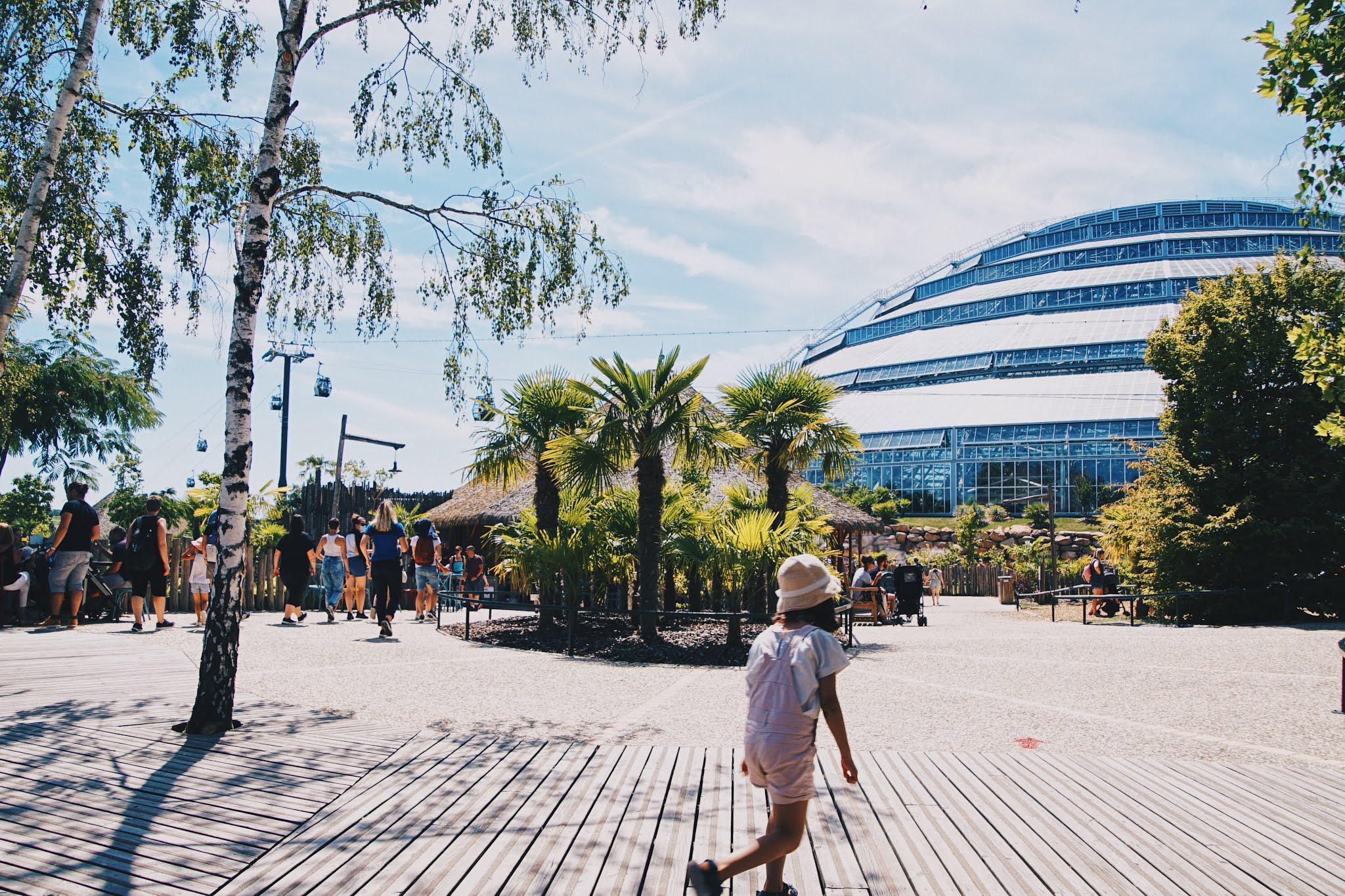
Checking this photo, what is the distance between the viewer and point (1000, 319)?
77.6 meters

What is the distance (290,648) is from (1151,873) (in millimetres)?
10182

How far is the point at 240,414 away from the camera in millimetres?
6492

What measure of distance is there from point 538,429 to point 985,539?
34199 millimetres

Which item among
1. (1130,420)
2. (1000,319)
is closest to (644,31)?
(1130,420)

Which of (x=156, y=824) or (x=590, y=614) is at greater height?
(x=156, y=824)

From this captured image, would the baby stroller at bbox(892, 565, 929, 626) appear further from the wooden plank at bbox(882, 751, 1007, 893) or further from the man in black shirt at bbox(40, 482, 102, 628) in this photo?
the man in black shirt at bbox(40, 482, 102, 628)

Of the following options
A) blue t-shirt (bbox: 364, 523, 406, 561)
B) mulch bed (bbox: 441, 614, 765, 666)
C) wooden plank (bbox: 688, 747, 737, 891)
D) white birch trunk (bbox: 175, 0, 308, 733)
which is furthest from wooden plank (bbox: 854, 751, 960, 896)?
blue t-shirt (bbox: 364, 523, 406, 561)

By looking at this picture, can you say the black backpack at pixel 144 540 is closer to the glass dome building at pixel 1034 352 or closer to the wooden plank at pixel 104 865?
the wooden plank at pixel 104 865

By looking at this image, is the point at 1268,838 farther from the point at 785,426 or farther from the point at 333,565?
the point at 333,565

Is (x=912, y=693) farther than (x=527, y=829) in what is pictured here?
Yes

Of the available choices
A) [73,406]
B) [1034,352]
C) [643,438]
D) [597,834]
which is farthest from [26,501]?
[1034,352]

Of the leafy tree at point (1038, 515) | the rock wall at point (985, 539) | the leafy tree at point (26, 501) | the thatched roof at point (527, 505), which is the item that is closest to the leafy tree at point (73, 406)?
the thatched roof at point (527, 505)

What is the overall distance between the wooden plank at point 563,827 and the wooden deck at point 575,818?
16 millimetres

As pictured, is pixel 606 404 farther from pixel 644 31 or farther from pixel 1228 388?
pixel 1228 388
